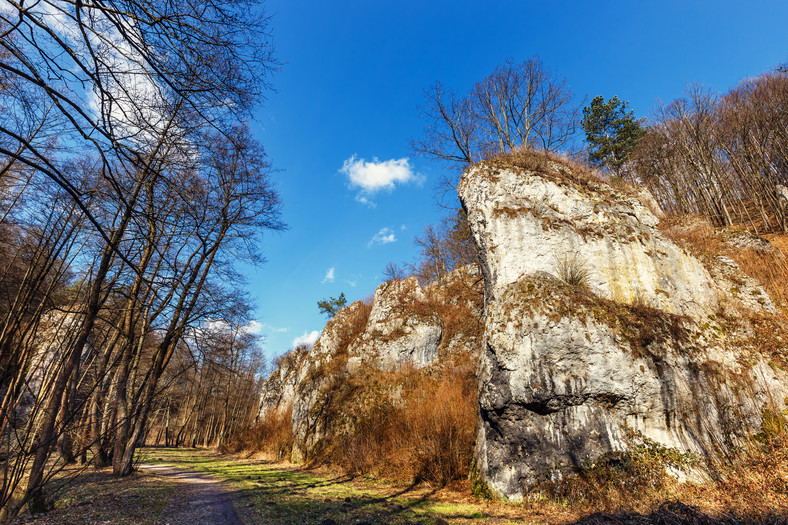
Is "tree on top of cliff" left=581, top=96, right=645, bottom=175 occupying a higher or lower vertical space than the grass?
higher

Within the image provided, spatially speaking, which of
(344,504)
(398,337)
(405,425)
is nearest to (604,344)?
(405,425)

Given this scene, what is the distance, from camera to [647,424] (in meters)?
7.28

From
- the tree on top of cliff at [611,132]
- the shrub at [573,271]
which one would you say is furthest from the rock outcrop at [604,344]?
the tree on top of cliff at [611,132]

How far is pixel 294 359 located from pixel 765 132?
120 feet

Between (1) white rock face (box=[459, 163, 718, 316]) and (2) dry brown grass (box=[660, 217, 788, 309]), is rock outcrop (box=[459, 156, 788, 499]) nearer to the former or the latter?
(1) white rock face (box=[459, 163, 718, 316])

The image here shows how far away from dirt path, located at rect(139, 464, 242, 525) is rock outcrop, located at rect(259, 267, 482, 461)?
6249 millimetres

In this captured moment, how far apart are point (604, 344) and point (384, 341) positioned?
1223 centimetres

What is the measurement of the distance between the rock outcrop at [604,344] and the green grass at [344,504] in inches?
Answer: 56.3

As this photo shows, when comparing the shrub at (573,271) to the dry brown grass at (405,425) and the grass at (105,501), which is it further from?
the grass at (105,501)

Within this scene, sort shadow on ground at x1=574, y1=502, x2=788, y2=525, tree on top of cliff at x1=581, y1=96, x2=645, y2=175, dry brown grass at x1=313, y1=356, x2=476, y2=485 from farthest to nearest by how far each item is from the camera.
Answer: tree on top of cliff at x1=581, y1=96, x2=645, y2=175, dry brown grass at x1=313, y1=356, x2=476, y2=485, shadow on ground at x1=574, y1=502, x2=788, y2=525

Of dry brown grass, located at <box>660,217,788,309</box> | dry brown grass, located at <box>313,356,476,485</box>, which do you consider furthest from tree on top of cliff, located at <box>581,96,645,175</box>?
dry brown grass, located at <box>313,356,476,485</box>

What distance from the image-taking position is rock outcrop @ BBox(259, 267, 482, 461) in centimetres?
1622

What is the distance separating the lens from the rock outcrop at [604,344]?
7.32m

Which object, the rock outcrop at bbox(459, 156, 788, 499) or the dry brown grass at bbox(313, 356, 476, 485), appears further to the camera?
the dry brown grass at bbox(313, 356, 476, 485)
